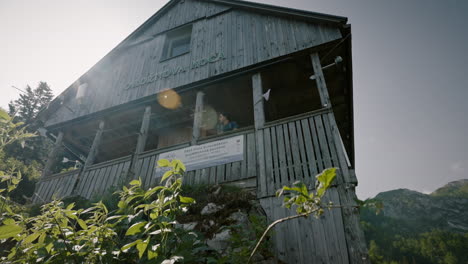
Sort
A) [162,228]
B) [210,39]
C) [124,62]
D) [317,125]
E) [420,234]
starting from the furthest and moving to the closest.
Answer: [420,234]
[124,62]
[210,39]
[317,125]
[162,228]

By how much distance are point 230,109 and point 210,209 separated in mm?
5525

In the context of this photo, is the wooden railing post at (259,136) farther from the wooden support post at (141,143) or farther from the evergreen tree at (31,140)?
the evergreen tree at (31,140)

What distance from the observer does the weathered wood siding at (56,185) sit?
7.98 metres

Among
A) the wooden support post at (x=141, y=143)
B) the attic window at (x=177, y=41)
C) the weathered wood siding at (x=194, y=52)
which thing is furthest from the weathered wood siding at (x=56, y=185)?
the attic window at (x=177, y=41)

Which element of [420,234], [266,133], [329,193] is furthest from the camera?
[420,234]

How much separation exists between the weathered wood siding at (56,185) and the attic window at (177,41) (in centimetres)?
561

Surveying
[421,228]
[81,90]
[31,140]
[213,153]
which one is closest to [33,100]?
[31,140]

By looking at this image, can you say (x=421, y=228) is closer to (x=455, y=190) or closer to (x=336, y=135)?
(x=455, y=190)

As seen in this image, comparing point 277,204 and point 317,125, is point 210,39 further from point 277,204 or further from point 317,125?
point 277,204

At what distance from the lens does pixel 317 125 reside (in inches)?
215

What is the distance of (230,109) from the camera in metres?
9.46

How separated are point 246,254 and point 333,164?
3236mm

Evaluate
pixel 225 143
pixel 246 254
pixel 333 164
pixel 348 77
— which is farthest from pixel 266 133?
pixel 246 254

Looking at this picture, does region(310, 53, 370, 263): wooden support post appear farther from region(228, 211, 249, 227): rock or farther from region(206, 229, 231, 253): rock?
region(206, 229, 231, 253): rock
